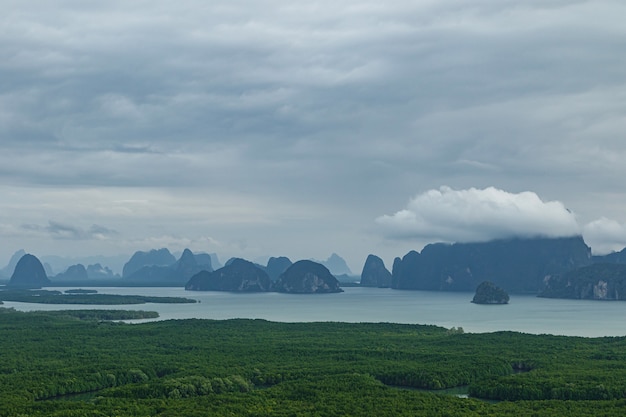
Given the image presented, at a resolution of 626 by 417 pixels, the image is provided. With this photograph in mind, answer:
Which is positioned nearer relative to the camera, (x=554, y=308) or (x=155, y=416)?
(x=155, y=416)

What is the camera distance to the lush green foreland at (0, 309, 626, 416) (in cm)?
6012

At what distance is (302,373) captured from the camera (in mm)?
75250

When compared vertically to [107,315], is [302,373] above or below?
below

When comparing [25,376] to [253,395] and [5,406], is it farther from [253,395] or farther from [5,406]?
[253,395]

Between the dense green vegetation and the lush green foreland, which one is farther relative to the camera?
the dense green vegetation

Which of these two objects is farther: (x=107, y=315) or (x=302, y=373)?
(x=107, y=315)

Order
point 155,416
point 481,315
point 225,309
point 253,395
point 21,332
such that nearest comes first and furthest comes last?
1. point 155,416
2. point 253,395
3. point 21,332
4. point 481,315
5. point 225,309

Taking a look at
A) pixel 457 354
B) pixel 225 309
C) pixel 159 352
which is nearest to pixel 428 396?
pixel 457 354

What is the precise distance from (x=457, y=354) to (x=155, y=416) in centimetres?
4435

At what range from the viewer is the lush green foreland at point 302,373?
60125 mm

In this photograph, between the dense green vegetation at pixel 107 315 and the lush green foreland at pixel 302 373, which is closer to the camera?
the lush green foreland at pixel 302 373

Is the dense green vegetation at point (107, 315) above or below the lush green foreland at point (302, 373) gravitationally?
above

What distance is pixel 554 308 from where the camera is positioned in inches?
7771

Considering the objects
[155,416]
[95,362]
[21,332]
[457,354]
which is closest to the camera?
[155,416]
